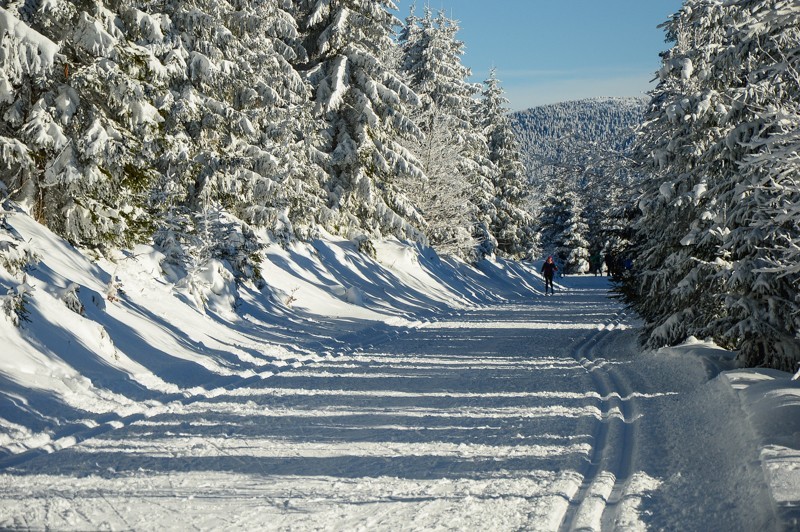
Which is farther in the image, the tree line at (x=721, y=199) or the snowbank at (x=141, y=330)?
the tree line at (x=721, y=199)

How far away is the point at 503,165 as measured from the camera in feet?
161

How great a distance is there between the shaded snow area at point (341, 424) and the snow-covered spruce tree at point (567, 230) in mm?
52240

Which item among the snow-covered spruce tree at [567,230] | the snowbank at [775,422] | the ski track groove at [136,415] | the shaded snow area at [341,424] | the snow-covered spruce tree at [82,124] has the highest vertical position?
the snow-covered spruce tree at [567,230]

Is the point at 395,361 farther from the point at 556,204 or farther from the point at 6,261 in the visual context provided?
the point at 556,204

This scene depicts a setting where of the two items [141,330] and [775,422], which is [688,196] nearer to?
[775,422]

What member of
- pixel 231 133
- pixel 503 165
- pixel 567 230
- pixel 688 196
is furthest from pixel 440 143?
pixel 567 230

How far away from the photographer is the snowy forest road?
5039 millimetres

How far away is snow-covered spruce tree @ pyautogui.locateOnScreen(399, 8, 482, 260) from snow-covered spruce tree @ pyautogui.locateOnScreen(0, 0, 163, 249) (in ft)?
74.7

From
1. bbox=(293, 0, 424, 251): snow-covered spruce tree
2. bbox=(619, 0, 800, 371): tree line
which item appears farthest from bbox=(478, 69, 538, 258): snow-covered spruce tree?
bbox=(619, 0, 800, 371): tree line

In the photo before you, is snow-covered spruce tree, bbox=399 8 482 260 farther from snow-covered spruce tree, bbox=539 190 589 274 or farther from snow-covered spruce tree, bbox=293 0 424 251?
snow-covered spruce tree, bbox=539 190 589 274

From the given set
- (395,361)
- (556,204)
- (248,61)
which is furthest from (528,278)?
(395,361)

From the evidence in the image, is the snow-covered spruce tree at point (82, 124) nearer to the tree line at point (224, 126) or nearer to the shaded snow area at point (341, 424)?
the tree line at point (224, 126)

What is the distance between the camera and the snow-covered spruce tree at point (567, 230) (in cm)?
6662

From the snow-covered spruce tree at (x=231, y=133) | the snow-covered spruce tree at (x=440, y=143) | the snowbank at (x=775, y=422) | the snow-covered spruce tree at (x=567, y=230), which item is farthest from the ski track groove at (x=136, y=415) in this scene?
the snow-covered spruce tree at (x=567, y=230)
